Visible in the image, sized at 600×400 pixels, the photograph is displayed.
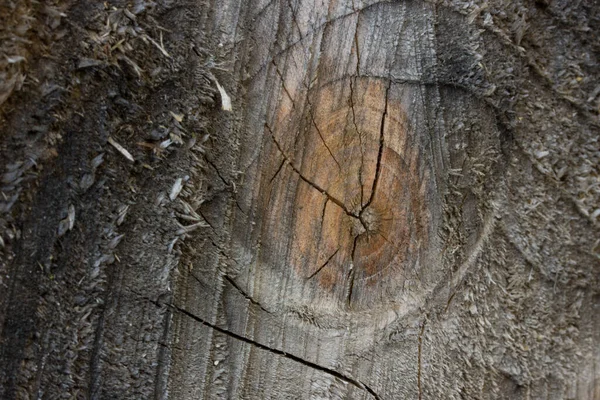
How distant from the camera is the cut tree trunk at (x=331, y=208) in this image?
3.62 ft

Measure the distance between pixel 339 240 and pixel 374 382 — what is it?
356mm

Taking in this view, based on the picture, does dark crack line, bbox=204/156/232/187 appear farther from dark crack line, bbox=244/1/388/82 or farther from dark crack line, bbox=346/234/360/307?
dark crack line, bbox=346/234/360/307

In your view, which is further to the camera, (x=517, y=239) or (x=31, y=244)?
(x=517, y=239)

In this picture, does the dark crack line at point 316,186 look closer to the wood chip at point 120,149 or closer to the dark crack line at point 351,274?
the dark crack line at point 351,274

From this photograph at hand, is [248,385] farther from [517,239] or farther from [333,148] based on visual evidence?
[517,239]

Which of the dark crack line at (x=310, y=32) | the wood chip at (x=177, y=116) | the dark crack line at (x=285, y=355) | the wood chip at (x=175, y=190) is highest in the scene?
the dark crack line at (x=310, y=32)

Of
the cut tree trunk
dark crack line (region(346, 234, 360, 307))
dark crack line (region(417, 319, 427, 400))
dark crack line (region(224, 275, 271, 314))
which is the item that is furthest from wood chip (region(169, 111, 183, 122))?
dark crack line (region(417, 319, 427, 400))

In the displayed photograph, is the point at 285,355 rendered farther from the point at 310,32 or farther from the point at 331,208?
the point at 310,32

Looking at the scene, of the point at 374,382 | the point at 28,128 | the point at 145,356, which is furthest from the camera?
the point at 374,382

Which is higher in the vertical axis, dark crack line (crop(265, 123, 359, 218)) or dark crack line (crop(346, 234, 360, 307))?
dark crack line (crop(265, 123, 359, 218))

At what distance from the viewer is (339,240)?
1.25 m

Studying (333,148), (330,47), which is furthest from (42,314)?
(330,47)

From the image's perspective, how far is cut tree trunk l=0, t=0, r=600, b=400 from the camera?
1104 mm

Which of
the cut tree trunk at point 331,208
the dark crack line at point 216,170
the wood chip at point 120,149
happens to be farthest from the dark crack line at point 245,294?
the wood chip at point 120,149
